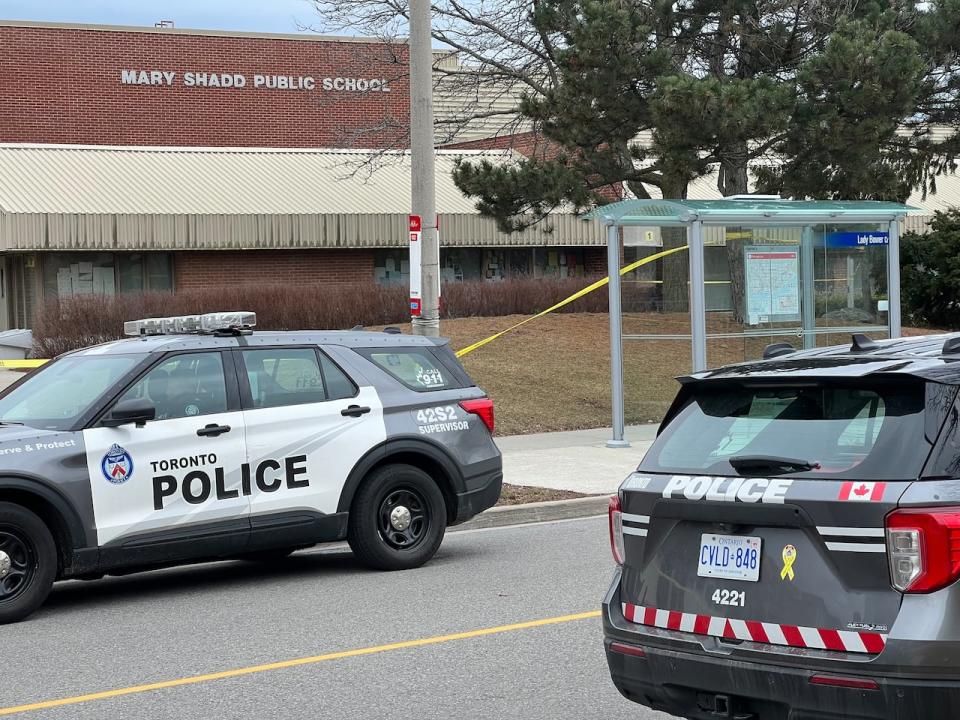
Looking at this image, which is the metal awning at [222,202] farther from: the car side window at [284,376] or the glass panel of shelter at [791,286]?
the car side window at [284,376]

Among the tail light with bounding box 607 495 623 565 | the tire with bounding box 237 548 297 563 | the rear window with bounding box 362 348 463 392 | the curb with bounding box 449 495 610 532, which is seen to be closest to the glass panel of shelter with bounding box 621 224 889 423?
the curb with bounding box 449 495 610 532

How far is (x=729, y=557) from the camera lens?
14.8 ft

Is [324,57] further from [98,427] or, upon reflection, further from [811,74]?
[98,427]

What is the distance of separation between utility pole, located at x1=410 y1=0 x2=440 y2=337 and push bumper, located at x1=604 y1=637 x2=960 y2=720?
27.1 feet

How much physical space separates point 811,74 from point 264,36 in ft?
65.2

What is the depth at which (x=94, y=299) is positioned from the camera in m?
25.1

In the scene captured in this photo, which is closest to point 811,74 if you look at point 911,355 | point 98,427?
point 98,427

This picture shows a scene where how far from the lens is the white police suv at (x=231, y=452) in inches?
323

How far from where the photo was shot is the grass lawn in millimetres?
16719

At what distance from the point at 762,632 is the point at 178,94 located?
33.6 metres

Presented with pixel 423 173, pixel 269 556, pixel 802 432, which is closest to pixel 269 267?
pixel 423 173

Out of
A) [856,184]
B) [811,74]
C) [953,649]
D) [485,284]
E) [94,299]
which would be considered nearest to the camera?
[953,649]

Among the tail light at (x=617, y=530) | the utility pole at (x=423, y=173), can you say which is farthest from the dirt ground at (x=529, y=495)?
the tail light at (x=617, y=530)

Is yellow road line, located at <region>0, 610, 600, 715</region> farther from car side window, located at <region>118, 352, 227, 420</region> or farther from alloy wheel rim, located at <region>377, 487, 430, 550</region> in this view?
car side window, located at <region>118, 352, 227, 420</region>
